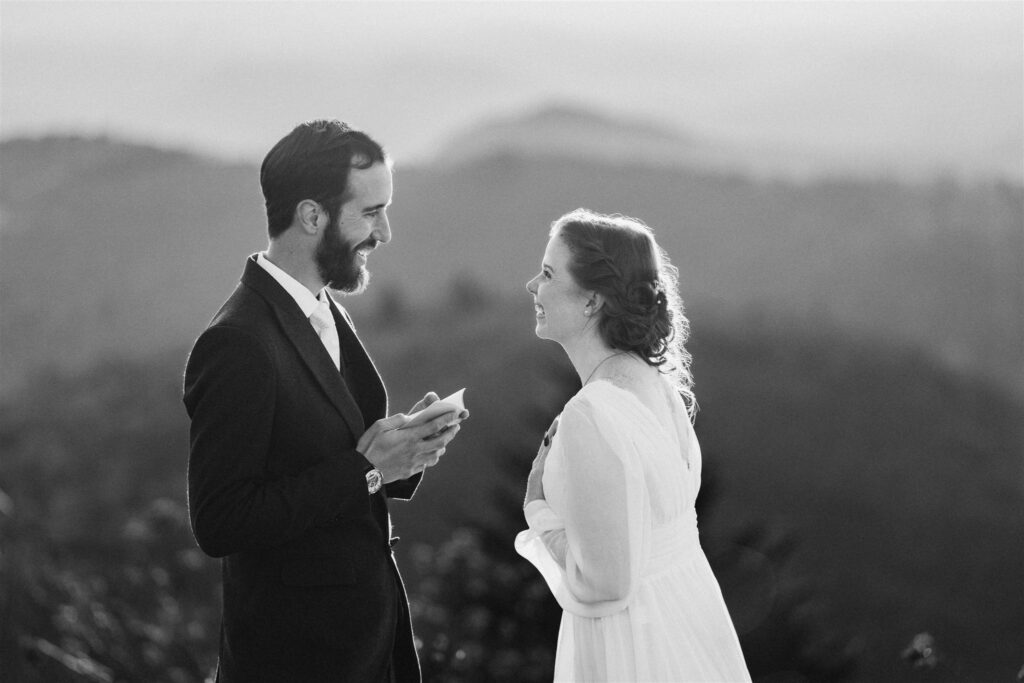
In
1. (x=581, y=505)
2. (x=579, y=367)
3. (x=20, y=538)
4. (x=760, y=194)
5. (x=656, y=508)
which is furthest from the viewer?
(x=760, y=194)

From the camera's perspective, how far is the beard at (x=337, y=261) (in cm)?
285

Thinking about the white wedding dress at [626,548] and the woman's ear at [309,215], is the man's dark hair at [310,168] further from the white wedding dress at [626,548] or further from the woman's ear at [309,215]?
the white wedding dress at [626,548]

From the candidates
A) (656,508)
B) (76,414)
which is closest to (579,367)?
(656,508)

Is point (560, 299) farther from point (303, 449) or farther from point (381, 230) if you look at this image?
point (303, 449)

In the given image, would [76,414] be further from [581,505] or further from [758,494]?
[581,505]

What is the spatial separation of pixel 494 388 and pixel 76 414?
383 cm

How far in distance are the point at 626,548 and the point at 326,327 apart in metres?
1.09

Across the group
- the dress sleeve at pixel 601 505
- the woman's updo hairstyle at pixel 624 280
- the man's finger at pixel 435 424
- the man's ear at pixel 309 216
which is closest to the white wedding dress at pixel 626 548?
the dress sleeve at pixel 601 505

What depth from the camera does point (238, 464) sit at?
251cm

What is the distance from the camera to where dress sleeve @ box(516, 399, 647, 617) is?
2.47 meters

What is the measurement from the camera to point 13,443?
9250mm

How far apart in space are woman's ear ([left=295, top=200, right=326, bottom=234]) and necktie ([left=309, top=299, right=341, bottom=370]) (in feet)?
A: 0.71

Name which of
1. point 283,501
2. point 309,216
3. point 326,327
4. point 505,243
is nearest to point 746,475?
point 505,243

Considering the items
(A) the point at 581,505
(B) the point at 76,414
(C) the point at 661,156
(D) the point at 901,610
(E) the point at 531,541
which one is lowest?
(D) the point at 901,610
